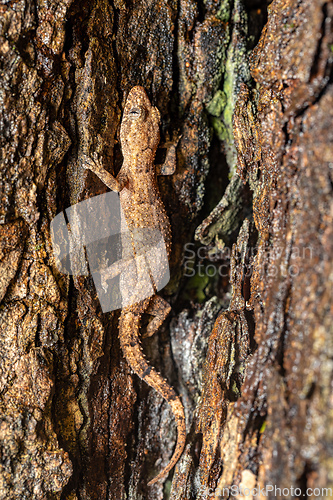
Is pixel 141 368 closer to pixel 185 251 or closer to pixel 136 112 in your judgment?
pixel 185 251

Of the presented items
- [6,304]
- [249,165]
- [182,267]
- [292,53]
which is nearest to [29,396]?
[6,304]

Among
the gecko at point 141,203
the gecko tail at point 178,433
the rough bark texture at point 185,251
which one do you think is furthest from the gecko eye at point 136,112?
the gecko tail at point 178,433

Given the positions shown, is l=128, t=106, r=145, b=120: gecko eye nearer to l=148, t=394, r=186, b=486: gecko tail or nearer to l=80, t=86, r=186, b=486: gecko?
l=80, t=86, r=186, b=486: gecko

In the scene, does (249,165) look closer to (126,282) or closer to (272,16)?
(272,16)

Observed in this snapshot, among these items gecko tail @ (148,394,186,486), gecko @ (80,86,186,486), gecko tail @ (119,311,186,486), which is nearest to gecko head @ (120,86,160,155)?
gecko @ (80,86,186,486)

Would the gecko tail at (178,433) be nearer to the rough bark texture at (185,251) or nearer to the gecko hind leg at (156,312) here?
the rough bark texture at (185,251)

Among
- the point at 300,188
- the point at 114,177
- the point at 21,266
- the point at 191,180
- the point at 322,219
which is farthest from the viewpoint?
the point at 191,180

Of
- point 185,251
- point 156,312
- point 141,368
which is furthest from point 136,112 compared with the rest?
point 141,368

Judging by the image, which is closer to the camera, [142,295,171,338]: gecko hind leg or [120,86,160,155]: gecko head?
[120,86,160,155]: gecko head
